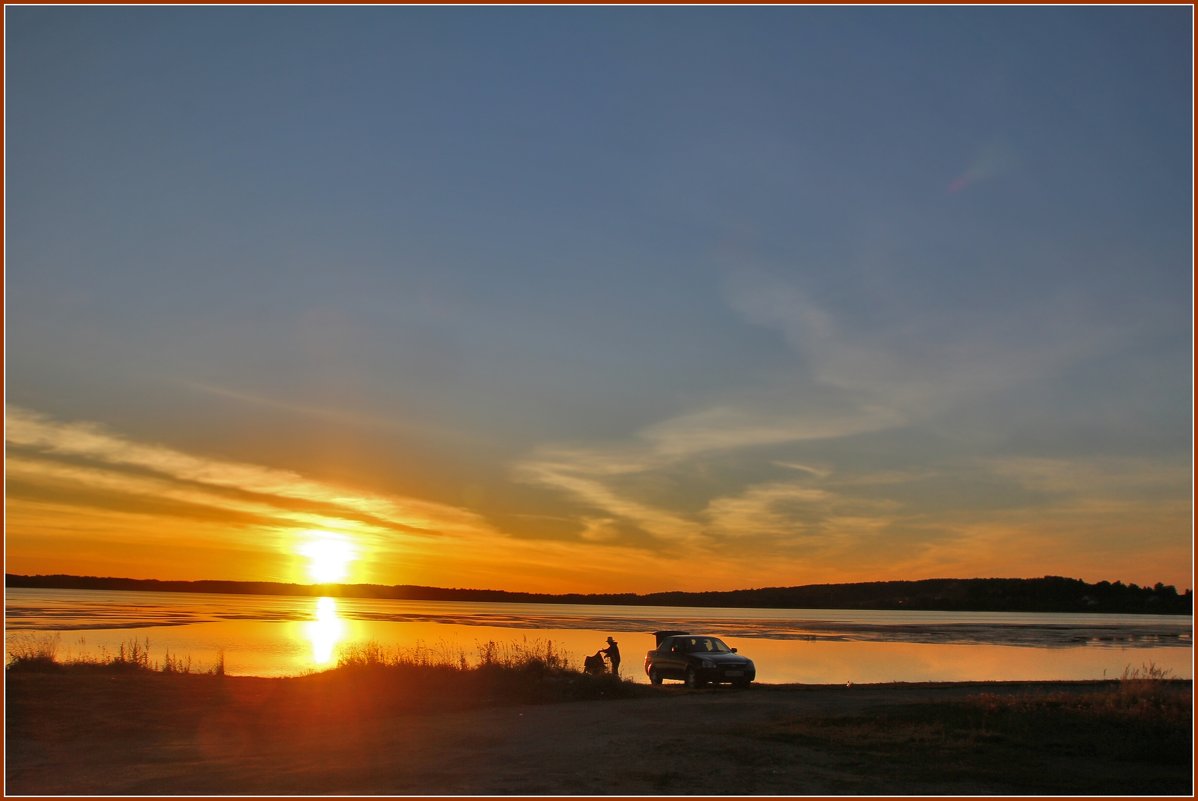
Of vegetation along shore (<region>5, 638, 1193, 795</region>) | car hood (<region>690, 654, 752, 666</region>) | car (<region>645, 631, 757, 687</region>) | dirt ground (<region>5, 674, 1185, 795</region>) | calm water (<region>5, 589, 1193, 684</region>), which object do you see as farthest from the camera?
calm water (<region>5, 589, 1193, 684</region>)

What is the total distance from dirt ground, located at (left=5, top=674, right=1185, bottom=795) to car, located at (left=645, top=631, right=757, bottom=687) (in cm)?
353

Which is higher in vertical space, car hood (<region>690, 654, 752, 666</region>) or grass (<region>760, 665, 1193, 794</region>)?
car hood (<region>690, 654, 752, 666</region>)

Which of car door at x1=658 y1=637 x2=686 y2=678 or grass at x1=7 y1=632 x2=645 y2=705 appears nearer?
grass at x1=7 y1=632 x2=645 y2=705

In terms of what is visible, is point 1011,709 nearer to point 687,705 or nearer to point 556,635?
point 687,705

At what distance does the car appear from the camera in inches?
1105

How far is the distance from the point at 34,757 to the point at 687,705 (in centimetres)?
1320

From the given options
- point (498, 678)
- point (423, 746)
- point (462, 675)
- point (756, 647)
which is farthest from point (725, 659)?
point (756, 647)

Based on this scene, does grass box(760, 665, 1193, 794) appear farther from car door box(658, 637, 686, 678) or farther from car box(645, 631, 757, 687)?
car door box(658, 637, 686, 678)

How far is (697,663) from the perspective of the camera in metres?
28.6

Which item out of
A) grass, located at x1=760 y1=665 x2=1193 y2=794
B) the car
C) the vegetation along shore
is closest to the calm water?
the car

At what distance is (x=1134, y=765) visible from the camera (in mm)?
15203

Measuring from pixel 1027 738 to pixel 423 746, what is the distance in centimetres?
1056

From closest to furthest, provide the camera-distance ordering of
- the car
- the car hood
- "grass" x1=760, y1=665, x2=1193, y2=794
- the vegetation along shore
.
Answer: the vegetation along shore → "grass" x1=760, y1=665, x2=1193, y2=794 → the car → the car hood

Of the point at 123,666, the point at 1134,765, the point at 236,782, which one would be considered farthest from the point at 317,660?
the point at 1134,765
